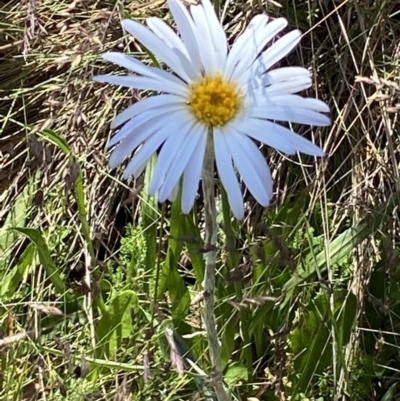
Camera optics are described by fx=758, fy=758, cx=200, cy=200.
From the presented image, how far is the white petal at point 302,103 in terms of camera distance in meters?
0.64

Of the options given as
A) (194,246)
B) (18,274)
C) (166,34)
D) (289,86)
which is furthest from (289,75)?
(18,274)

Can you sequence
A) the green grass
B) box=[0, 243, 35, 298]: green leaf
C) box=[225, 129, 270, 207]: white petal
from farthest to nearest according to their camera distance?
box=[0, 243, 35, 298]: green leaf < the green grass < box=[225, 129, 270, 207]: white petal

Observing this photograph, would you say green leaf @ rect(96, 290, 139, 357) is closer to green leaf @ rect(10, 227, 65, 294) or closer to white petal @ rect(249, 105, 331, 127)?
green leaf @ rect(10, 227, 65, 294)

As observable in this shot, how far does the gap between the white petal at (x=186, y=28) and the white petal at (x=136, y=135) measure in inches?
2.9

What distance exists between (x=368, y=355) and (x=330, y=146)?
1.06ft

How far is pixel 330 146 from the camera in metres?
1.15

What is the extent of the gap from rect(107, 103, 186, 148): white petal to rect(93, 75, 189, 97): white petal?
0.05ft

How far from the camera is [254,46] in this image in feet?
2.32

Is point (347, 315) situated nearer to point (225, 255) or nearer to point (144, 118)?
point (225, 255)

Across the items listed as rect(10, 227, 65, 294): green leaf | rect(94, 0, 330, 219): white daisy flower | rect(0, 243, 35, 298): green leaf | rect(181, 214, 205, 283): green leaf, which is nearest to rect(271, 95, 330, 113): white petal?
rect(94, 0, 330, 219): white daisy flower

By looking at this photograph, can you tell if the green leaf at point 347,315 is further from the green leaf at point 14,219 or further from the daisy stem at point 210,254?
the green leaf at point 14,219

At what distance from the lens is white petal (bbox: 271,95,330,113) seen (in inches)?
25.3

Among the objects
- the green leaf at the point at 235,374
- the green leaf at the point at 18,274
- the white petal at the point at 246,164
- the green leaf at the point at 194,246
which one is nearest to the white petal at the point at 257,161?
the white petal at the point at 246,164

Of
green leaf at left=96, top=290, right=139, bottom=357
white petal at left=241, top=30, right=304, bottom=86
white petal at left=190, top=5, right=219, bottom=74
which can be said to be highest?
white petal at left=190, top=5, right=219, bottom=74
